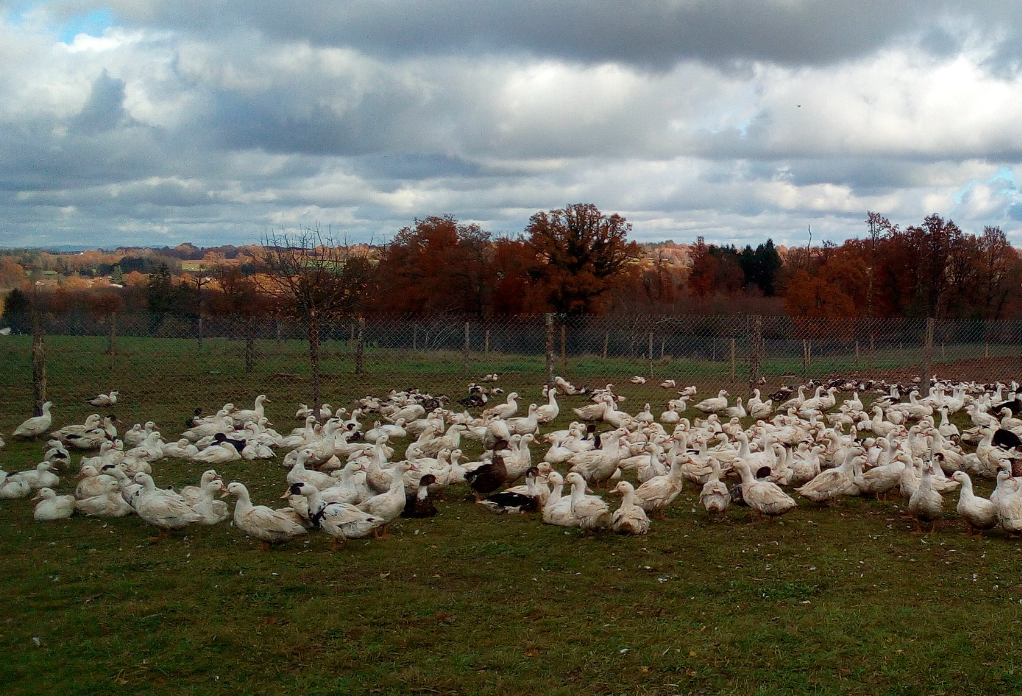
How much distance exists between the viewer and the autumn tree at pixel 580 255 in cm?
3856

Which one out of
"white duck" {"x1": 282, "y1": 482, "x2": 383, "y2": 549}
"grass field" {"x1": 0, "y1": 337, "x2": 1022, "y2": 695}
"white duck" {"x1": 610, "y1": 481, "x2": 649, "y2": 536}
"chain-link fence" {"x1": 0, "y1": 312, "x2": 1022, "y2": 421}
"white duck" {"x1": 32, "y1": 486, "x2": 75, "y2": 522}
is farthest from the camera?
"chain-link fence" {"x1": 0, "y1": 312, "x2": 1022, "y2": 421}

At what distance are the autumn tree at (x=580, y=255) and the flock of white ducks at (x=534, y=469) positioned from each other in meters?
22.0

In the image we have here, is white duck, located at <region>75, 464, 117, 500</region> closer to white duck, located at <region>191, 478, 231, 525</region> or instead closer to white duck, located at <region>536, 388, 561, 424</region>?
white duck, located at <region>191, 478, 231, 525</region>

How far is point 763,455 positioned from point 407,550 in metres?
5.85

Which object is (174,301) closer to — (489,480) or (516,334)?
(516,334)

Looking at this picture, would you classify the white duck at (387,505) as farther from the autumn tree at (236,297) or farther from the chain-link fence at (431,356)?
the autumn tree at (236,297)

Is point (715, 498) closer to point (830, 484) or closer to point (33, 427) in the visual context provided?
point (830, 484)

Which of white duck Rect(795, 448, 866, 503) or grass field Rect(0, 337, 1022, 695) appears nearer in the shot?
grass field Rect(0, 337, 1022, 695)

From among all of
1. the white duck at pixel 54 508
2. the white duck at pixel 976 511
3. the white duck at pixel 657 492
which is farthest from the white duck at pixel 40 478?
the white duck at pixel 976 511

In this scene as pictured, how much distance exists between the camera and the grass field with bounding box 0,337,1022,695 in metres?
5.16

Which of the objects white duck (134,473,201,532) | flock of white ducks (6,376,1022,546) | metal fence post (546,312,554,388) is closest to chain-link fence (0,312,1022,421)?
metal fence post (546,312,554,388)

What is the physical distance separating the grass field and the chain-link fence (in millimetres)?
10320

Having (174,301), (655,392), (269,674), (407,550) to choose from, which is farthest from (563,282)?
(269,674)

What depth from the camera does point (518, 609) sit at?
638cm
